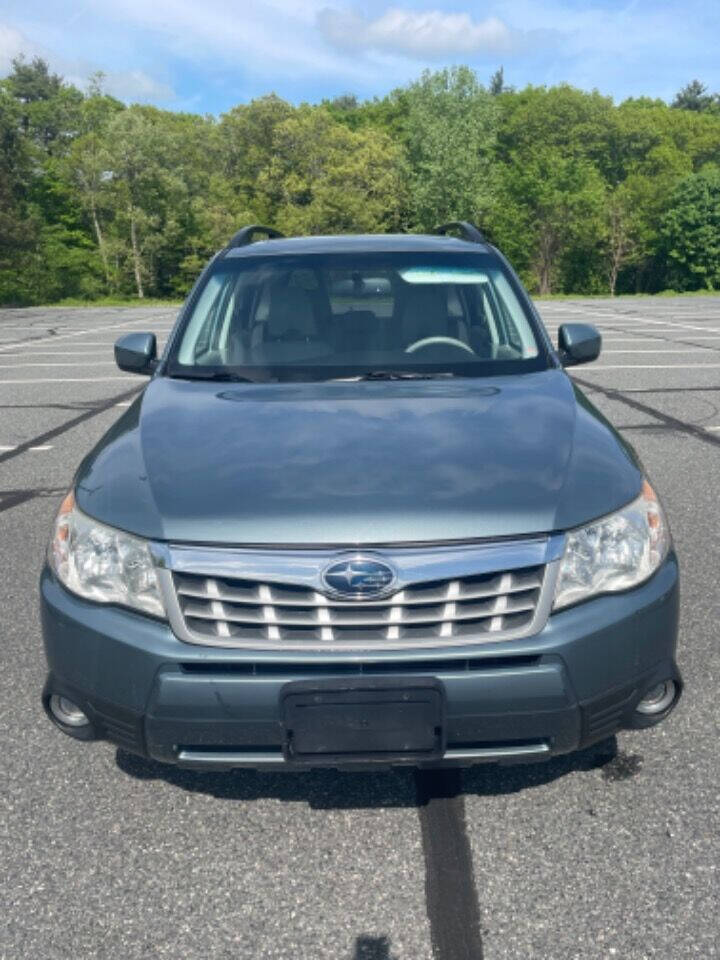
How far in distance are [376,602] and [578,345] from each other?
7.40ft

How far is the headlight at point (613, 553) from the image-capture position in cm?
244

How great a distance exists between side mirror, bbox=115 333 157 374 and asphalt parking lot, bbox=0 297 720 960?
1.34 meters

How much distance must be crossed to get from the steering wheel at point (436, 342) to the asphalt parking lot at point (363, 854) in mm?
1423

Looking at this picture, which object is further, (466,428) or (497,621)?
(466,428)

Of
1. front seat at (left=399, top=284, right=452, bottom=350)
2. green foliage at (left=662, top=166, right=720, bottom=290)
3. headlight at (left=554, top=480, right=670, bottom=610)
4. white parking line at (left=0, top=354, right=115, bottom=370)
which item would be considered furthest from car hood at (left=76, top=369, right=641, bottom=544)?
green foliage at (left=662, top=166, right=720, bottom=290)

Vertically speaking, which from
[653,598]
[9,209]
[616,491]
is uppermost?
[616,491]

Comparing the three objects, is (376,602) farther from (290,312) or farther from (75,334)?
(75,334)

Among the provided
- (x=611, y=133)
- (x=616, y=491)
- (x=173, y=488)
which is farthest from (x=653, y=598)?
(x=611, y=133)

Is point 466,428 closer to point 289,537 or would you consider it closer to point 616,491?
point 616,491

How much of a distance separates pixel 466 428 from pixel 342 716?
3.32 feet

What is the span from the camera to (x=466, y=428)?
2.94 metres

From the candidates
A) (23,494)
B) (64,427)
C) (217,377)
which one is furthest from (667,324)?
(217,377)

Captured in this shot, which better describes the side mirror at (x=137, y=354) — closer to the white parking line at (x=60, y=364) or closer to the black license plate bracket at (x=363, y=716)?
the black license plate bracket at (x=363, y=716)

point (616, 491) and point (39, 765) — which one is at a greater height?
point (616, 491)
